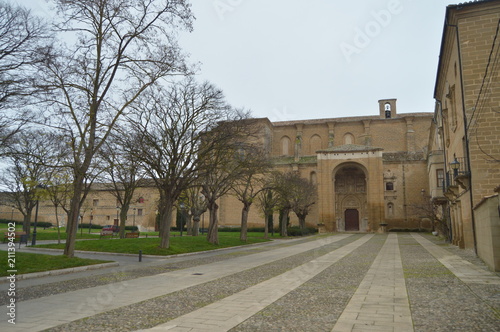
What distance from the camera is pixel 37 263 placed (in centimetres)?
1180

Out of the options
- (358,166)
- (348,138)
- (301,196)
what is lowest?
(301,196)

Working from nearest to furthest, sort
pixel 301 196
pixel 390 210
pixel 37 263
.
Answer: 1. pixel 37 263
2. pixel 301 196
3. pixel 390 210

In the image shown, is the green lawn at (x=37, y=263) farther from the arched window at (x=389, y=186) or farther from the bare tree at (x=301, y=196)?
the arched window at (x=389, y=186)

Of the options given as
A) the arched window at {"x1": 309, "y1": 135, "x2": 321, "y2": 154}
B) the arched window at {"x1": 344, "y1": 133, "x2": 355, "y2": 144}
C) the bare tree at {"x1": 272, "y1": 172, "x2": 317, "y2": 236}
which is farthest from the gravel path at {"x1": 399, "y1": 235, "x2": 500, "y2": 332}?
the arched window at {"x1": 309, "y1": 135, "x2": 321, "y2": 154}

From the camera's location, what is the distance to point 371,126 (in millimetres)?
55812

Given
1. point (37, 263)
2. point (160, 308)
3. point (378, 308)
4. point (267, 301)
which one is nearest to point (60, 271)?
point (37, 263)

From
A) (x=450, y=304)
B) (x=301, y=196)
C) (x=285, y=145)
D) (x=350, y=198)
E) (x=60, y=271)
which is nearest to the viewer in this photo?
(x=450, y=304)

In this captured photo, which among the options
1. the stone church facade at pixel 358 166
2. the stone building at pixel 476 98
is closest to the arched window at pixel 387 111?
the stone church facade at pixel 358 166

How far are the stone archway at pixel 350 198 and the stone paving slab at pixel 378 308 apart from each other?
4377 cm

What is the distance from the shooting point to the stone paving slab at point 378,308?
16.8 ft

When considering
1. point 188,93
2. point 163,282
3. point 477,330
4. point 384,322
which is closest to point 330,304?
point 384,322

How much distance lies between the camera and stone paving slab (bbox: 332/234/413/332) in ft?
16.8

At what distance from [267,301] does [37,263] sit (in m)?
8.88

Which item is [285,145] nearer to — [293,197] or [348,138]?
[348,138]
